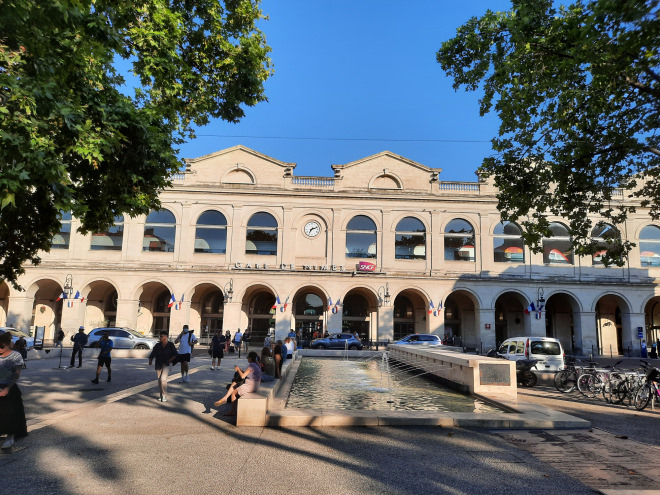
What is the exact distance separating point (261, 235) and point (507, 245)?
21168 millimetres

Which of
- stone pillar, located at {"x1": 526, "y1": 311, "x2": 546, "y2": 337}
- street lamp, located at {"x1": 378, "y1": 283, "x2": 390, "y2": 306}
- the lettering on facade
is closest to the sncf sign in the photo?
the lettering on facade

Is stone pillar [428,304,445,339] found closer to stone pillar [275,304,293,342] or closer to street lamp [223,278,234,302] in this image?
stone pillar [275,304,293,342]

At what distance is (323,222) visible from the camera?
37.1 m

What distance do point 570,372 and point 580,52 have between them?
34.3 feet

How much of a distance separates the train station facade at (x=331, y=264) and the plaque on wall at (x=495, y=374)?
23629 mm

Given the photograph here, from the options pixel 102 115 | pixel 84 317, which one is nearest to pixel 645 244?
pixel 102 115

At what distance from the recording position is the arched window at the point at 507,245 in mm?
36812

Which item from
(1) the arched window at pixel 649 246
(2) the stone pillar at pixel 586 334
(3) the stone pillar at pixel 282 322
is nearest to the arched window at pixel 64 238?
(3) the stone pillar at pixel 282 322

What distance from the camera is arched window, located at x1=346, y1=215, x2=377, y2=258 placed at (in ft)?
121

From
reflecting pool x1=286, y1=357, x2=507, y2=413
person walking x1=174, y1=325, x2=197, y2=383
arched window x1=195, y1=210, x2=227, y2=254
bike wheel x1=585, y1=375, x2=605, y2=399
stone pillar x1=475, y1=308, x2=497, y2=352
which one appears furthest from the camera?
arched window x1=195, y1=210, x2=227, y2=254

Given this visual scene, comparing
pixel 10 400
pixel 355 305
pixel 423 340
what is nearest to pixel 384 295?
pixel 355 305

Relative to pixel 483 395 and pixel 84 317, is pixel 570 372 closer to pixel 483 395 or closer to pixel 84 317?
pixel 483 395

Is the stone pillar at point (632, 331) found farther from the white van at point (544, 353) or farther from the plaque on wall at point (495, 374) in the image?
the plaque on wall at point (495, 374)

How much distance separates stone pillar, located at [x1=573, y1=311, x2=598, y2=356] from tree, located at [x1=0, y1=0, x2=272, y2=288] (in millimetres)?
33877
